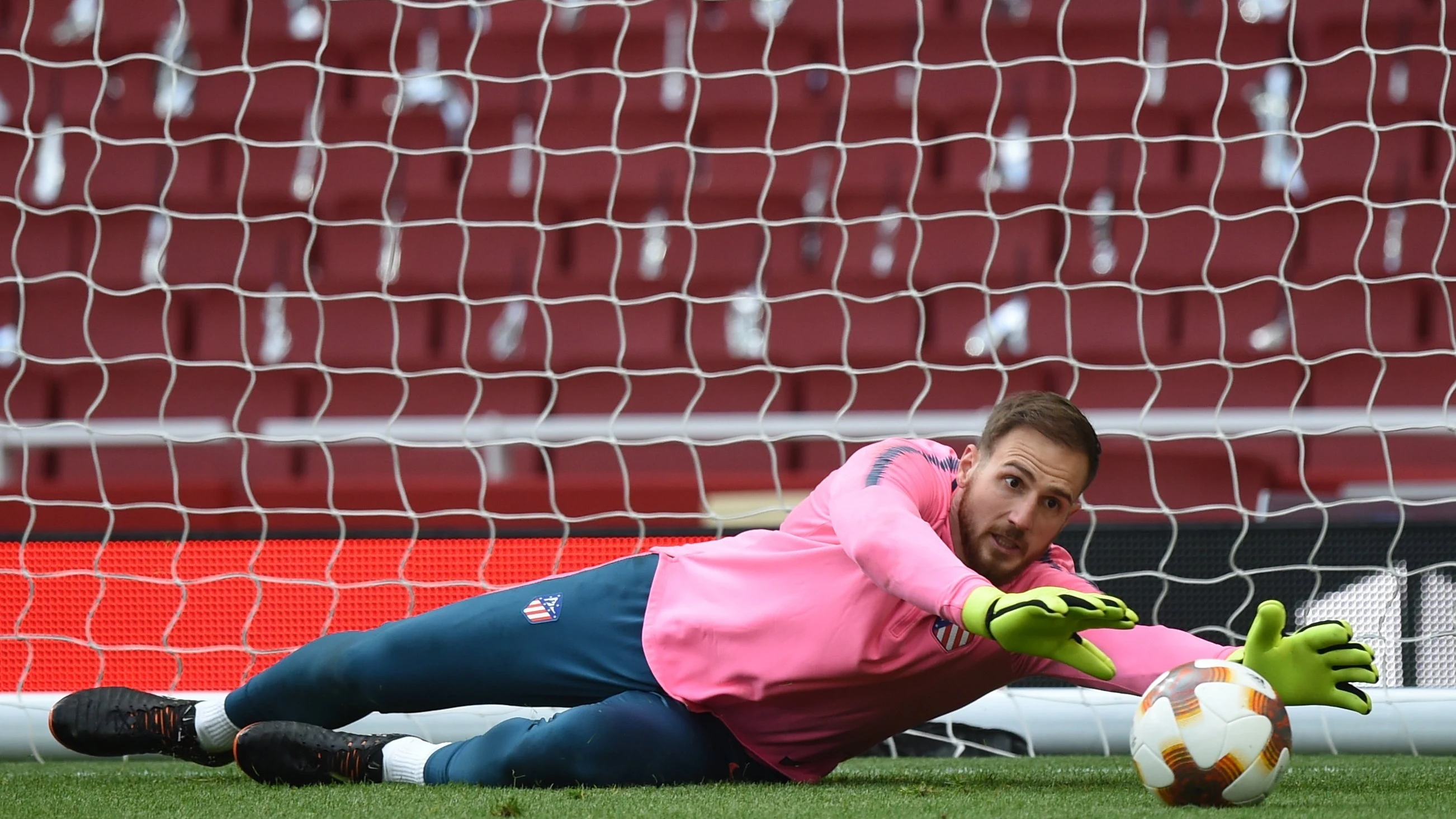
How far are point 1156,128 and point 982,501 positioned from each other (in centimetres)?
401

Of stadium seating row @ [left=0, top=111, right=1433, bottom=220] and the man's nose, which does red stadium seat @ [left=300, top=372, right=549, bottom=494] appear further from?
the man's nose

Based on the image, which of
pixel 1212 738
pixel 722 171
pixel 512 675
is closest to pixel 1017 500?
pixel 1212 738

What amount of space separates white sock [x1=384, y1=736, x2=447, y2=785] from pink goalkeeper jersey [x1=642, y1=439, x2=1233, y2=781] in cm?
39

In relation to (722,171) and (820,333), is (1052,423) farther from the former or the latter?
(722,171)

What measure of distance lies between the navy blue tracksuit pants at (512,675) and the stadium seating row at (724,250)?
3362mm

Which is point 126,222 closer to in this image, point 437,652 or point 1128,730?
point 437,652

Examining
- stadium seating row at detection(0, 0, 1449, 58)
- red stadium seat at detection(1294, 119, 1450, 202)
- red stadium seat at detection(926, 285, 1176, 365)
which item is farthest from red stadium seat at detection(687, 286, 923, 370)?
red stadium seat at detection(1294, 119, 1450, 202)

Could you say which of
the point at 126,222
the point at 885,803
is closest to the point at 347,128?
the point at 126,222

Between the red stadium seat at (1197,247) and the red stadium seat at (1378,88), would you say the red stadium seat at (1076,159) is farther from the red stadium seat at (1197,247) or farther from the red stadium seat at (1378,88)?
the red stadium seat at (1378,88)

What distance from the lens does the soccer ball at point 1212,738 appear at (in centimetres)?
188

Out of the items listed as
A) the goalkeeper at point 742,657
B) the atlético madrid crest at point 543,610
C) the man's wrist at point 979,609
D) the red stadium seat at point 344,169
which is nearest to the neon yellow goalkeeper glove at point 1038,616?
the man's wrist at point 979,609

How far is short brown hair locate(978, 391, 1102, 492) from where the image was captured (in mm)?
2105

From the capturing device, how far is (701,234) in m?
6.03

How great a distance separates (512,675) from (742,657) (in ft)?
1.28
